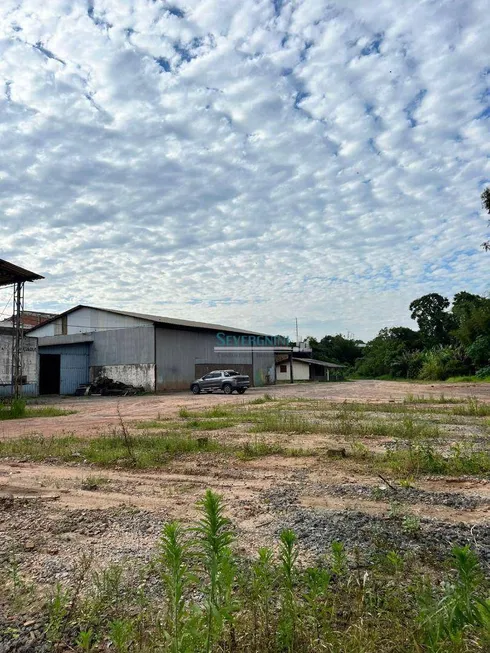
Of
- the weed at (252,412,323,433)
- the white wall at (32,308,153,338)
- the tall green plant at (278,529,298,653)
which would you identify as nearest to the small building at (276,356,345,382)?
the white wall at (32,308,153,338)

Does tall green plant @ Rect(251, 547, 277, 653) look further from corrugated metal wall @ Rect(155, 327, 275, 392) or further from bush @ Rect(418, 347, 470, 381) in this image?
bush @ Rect(418, 347, 470, 381)

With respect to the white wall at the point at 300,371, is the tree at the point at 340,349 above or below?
above

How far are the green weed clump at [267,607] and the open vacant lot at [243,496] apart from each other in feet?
0.68

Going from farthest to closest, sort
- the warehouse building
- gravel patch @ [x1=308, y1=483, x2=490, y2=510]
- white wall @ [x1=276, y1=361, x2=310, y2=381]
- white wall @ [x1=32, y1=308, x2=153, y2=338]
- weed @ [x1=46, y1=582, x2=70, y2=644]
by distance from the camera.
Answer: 1. white wall @ [x1=276, y1=361, x2=310, y2=381]
2. white wall @ [x1=32, y1=308, x2=153, y2=338]
3. the warehouse building
4. gravel patch @ [x1=308, y1=483, x2=490, y2=510]
5. weed @ [x1=46, y1=582, x2=70, y2=644]

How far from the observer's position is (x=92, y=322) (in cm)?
3875

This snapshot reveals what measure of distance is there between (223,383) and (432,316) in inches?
2157

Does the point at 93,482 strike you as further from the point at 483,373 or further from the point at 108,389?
the point at 483,373

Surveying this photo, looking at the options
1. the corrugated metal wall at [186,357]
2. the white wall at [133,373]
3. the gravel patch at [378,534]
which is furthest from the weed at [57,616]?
the corrugated metal wall at [186,357]

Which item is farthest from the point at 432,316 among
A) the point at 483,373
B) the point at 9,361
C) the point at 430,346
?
the point at 9,361

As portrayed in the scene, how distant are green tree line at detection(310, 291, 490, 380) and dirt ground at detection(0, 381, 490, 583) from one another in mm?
39688

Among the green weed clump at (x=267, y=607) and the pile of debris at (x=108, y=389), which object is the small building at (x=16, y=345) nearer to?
the pile of debris at (x=108, y=389)

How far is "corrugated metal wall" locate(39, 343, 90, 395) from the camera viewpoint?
36312mm

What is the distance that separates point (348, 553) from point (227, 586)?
5.58ft

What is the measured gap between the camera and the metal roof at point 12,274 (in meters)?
22.9
